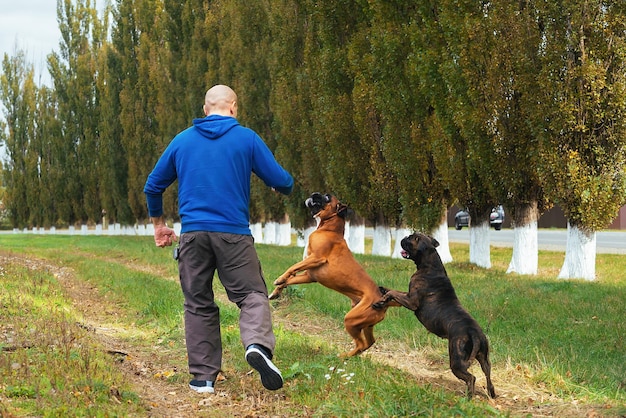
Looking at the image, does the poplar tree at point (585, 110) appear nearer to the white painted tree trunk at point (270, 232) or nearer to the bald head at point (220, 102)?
the bald head at point (220, 102)

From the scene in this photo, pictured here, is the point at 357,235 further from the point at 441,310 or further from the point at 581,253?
the point at 441,310

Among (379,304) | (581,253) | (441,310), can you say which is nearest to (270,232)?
(581,253)

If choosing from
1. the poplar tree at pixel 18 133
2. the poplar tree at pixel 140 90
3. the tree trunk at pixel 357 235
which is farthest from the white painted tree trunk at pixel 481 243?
the poplar tree at pixel 18 133

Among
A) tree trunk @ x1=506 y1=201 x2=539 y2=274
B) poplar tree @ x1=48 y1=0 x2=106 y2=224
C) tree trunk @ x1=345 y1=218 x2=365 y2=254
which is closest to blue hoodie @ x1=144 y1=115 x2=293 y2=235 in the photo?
tree trunk @ x1=506 y1=201 x2=539 y2=274

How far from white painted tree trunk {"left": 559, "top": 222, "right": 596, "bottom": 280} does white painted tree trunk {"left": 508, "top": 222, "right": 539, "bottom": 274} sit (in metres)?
1.17

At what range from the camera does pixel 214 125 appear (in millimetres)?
5691

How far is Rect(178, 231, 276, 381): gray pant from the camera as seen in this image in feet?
18.3

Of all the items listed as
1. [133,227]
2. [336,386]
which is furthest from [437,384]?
[133,227]

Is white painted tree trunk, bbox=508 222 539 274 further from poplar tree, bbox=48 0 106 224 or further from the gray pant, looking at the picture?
poplar tree, bbox=48 0 106 224

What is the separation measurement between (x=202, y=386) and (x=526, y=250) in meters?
10.9

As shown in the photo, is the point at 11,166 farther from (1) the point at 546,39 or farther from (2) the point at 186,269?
(2) the point at 186,269

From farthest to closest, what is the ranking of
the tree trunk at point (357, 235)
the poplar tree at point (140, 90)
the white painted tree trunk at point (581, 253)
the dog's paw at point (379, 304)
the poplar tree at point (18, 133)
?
the poplar tree at point (18, 133) < the poplar tree at point (140, 90) < the tree trunk at point (357, 235) < the white painted tree trunk at point (581, 253) < the dog's paw at point (379, 304)

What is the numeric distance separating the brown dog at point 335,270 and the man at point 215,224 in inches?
18.2

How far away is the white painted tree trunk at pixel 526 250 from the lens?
50.0 feet
